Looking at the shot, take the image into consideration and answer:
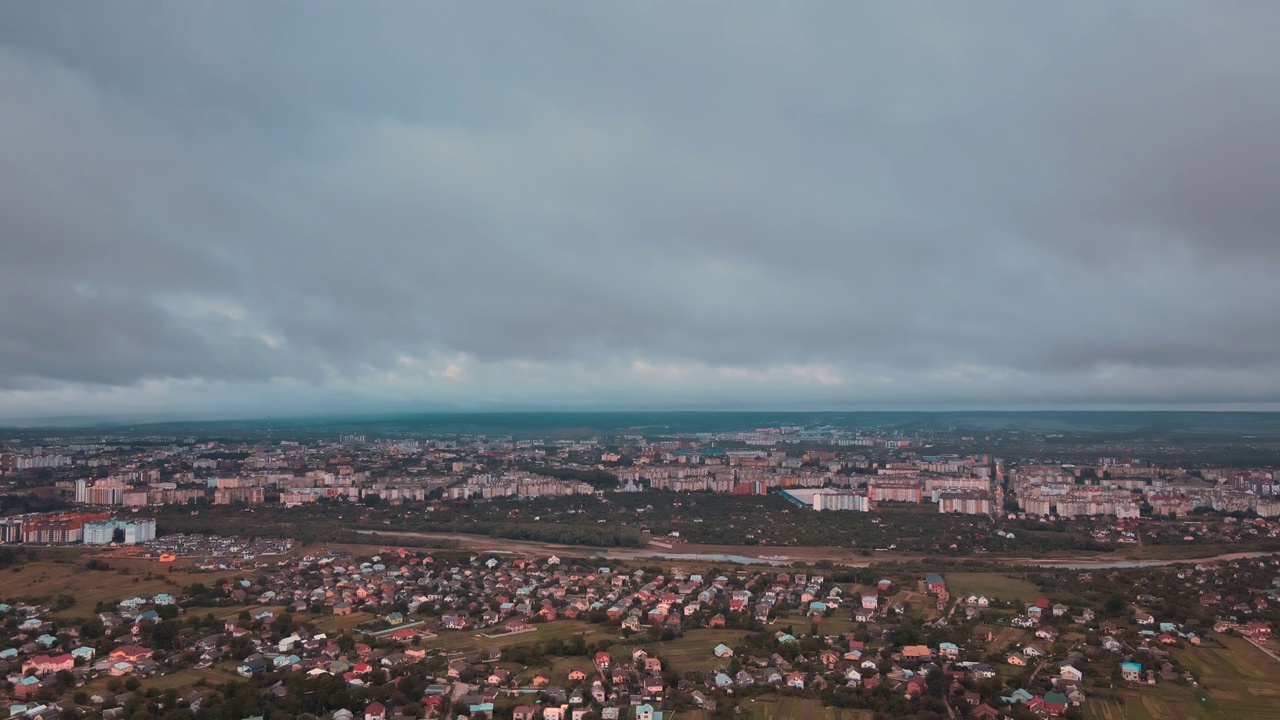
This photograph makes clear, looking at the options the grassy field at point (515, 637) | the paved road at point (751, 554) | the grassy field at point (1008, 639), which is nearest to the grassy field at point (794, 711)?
the grassy field at point (515, 637)

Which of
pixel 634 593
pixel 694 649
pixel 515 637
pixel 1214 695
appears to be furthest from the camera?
pixel 634 593

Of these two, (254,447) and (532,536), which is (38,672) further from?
(254,447)

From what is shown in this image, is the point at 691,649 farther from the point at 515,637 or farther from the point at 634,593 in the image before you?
the point at 634,593

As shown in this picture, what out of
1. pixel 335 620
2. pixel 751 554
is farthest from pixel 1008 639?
pixel 335 620

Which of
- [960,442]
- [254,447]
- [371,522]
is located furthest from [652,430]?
[371,522]

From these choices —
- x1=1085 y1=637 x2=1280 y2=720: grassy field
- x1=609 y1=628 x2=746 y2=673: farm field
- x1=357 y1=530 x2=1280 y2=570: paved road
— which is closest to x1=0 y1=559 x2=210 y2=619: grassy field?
x1=357 y1=530 x2=1280 y2=570: paved road

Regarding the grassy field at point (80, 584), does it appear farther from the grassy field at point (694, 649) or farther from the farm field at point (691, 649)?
the grassy field at point (694, 649)
